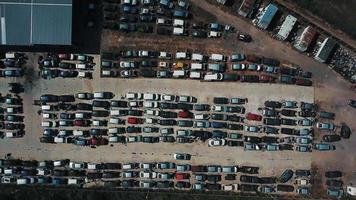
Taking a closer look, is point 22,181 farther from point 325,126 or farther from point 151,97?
point 325,126

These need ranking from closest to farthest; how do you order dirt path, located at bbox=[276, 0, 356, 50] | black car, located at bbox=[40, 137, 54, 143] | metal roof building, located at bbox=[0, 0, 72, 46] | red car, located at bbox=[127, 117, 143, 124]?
metal roof building, located at bbox=[0, 0, 72, 46] → dirt path, located at bbox=[276, 0, 356, 50] → red car, located at bbox=[127, 117, 143, 124] → black car, located at bbox=[40, 137, 54, 143]

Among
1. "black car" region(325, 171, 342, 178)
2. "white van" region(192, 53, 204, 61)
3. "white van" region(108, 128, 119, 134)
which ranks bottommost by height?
"black car" region(325, 171, 342, 178)

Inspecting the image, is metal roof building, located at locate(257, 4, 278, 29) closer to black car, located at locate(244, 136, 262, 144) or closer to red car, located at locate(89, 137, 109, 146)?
black car, located at locate(244, 136, 262, 144)

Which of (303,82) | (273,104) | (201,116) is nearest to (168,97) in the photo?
(201,116)

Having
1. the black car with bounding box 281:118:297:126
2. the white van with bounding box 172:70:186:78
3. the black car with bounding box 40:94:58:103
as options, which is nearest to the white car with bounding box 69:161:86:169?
the black car with bounding box 40:94:58:103

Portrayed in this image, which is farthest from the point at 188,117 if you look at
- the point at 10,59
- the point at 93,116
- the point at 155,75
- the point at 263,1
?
the point at 10,59

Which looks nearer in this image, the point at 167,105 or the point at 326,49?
the point at 326,49
